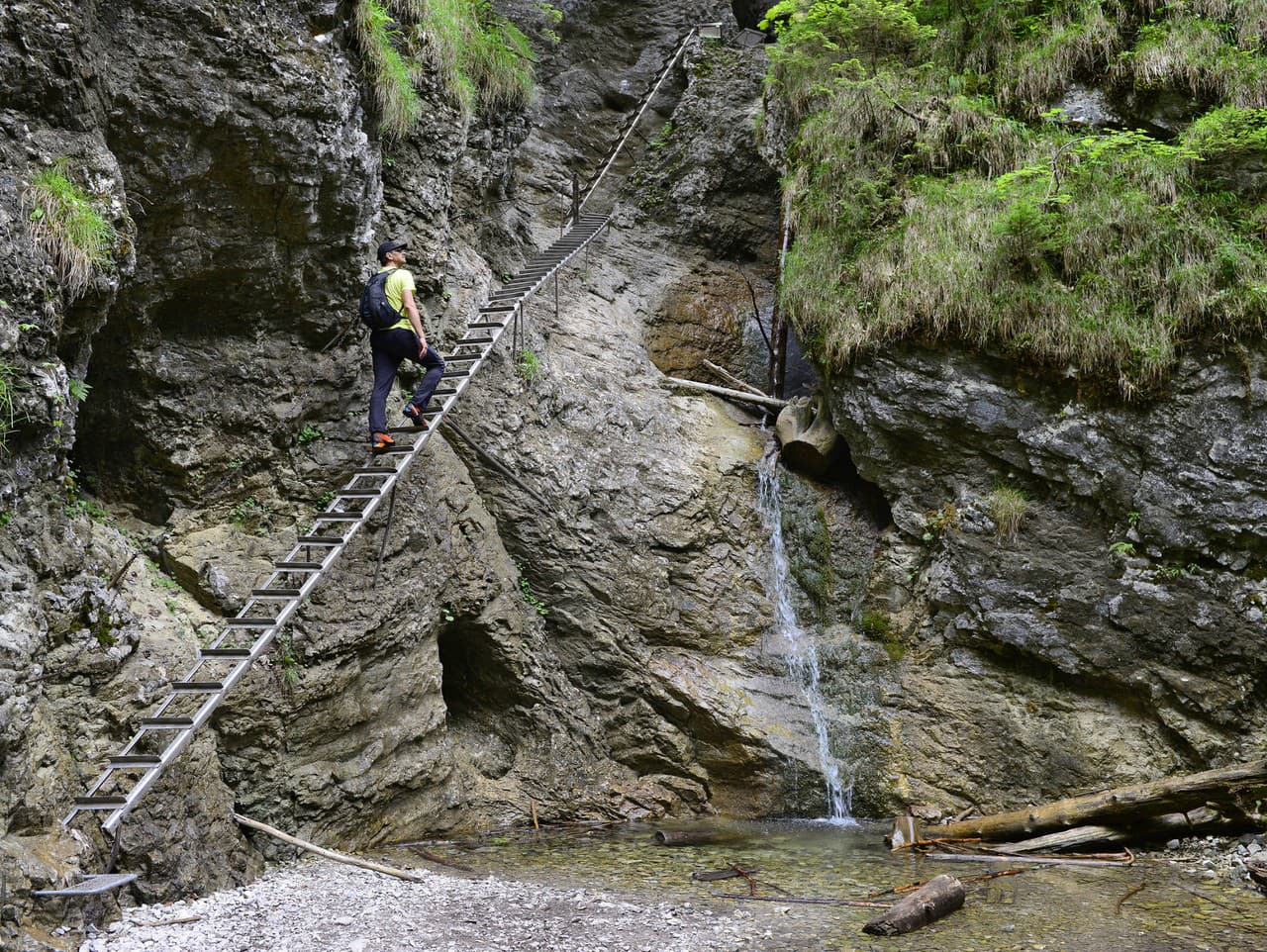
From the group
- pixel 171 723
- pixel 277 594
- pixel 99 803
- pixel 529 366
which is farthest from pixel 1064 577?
pixel 99 803

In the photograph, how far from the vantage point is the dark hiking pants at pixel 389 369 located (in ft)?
28.8

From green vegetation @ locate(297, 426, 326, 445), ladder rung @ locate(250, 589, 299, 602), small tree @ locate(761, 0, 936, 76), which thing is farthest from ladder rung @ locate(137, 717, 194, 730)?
small tree @ locate(761, 0, 936, 76)

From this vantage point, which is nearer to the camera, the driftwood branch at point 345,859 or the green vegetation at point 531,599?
the driftwood branch at point 345,859

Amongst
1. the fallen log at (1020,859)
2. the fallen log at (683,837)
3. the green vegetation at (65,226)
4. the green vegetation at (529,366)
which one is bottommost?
the fallen log at (683,837)

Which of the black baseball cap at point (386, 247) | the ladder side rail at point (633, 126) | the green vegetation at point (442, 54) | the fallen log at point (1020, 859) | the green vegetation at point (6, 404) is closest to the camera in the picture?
the green vegetation at point (6, 404)

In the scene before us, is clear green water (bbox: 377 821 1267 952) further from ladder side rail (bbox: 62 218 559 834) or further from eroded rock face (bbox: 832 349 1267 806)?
ladder side rail (bbox: 62 218 559 834)

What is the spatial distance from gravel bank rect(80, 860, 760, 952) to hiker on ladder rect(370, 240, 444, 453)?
385 cm

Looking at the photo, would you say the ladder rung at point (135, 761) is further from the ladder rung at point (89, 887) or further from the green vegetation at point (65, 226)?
the green vegetation at point (65, 226)

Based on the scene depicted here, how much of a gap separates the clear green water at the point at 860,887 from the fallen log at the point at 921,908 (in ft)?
0.24

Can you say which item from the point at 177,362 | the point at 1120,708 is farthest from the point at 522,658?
the point at 1120,708

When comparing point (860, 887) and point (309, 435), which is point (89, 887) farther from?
point (860, 887)

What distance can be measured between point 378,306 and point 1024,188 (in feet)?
25.1

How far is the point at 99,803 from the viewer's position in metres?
5.92

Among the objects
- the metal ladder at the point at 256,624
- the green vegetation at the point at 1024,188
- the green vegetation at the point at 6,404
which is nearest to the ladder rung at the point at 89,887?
the metal ladder at the point at 256,624
